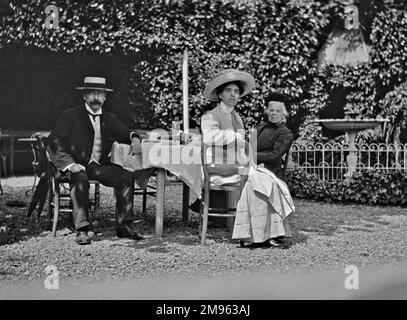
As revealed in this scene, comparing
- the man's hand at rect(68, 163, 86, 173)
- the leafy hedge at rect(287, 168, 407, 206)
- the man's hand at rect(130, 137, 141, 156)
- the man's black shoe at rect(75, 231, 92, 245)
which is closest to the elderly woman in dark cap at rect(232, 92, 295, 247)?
the man's hand at rect(130, 137, 141, 156)

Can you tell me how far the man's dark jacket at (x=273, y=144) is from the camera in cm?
604

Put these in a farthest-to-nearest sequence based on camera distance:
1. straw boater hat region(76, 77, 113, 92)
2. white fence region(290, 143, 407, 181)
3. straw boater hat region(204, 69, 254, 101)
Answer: white fence region(290, 143, 407, 181) < straw boater hat region(76, 77, 113, 92) < straw boater hat region(204, 69, 254, 101)

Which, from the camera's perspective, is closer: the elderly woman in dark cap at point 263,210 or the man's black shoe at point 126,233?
the elderly woman in dark cap at point 263,210

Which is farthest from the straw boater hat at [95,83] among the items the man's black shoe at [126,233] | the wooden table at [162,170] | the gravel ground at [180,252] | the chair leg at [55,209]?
the gravel ground at [180,252]

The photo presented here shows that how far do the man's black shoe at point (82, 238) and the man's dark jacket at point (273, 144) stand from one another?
190 cm

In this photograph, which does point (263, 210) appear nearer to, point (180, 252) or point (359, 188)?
point (180, 252)

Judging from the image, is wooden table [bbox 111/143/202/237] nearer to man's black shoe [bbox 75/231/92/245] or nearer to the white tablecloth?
the white tablecloth

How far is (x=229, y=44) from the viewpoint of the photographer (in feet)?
36.9

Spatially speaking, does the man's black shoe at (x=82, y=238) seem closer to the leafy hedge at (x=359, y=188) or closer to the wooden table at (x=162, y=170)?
the wooden table at (x=162, y=170)

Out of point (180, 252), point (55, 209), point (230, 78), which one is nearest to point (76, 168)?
point (55, 209)

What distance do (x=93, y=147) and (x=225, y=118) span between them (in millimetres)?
1445

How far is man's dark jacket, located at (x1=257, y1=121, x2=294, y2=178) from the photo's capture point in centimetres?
604

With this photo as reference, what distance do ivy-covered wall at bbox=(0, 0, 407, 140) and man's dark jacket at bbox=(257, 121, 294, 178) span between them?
16.4 ft

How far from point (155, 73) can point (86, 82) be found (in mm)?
5338
